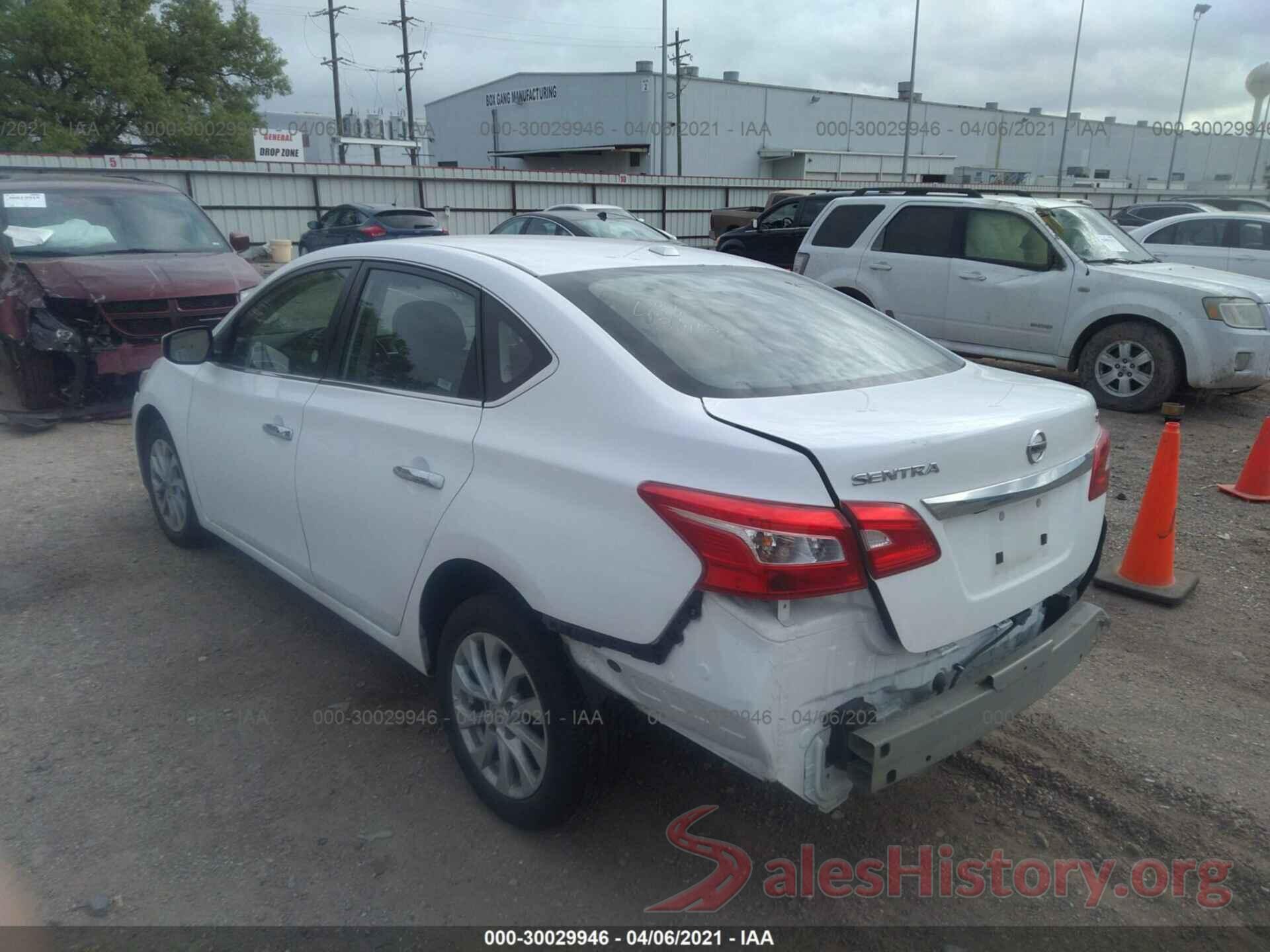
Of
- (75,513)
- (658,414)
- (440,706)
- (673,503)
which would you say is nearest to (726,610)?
(673,503)

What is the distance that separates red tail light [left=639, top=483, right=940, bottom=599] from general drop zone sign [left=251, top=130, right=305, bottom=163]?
114ft

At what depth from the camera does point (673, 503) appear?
2131mm

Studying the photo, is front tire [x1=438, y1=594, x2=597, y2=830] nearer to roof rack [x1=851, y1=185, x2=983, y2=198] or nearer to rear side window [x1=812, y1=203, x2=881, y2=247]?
roof rack [x1=851, y1=185, x2=983, y2=198]

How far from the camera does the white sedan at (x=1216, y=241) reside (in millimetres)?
12086

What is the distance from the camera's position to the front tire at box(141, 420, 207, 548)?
15.4ft

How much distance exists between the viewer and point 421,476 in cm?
282

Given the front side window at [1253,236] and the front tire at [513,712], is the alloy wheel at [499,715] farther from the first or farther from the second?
the front side window at [1253,236]

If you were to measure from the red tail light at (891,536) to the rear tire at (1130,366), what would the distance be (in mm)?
6587

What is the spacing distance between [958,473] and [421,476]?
155 cm

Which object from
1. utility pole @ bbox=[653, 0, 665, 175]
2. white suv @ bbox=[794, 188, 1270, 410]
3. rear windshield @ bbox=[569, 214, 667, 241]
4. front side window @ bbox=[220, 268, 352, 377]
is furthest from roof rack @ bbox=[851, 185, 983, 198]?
utility pole @ bbox=[653, 0, 665, 175]

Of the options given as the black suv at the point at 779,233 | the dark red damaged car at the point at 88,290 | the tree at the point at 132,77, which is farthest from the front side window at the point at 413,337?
the tree at the point at 132,77

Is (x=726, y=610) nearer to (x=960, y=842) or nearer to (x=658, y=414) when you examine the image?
(x=658, y=414)

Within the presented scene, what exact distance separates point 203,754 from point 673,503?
6.95 feet

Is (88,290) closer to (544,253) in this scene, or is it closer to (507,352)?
(544,253)
